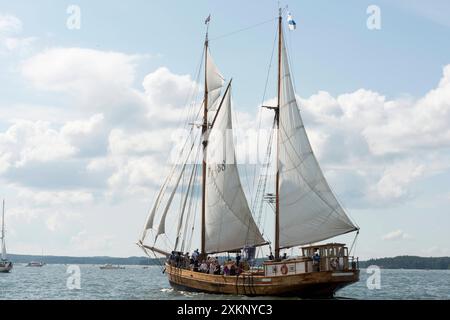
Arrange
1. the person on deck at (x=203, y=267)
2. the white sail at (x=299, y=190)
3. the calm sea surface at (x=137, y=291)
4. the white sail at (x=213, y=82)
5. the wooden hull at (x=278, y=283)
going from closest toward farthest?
the wooden hull at (x=278, y=283) < the white sail at (x=299, y=190) < the person on deck at (x=203, y=267) < the calm sea surface at (x=137, y=291) < the white sail at (x=213, y=82)

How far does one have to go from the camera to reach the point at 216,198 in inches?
2486

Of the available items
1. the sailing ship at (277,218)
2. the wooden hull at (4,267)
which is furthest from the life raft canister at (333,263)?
the wooden hull at (4,267)

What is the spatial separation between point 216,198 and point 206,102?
1108 centimetres

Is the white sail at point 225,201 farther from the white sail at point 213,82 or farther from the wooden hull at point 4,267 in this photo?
the wooden hull at point 4,267

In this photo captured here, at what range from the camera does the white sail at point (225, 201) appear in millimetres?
60719

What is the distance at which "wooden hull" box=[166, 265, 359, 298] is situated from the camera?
50.8 metres

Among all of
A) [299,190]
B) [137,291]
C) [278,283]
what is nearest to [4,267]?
[137,291]

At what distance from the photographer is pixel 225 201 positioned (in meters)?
62.0

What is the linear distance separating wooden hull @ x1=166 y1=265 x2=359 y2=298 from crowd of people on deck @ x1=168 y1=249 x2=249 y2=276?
2.27 feet

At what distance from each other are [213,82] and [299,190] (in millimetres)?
18189

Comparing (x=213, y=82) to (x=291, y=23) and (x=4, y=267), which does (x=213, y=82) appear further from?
(x=4, y=267)

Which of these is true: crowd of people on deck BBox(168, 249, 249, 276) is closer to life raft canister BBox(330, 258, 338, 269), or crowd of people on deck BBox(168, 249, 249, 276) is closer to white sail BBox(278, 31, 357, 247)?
white sail BBox(278, 31, 357, 247)

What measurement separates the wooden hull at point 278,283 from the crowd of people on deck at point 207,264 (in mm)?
691
